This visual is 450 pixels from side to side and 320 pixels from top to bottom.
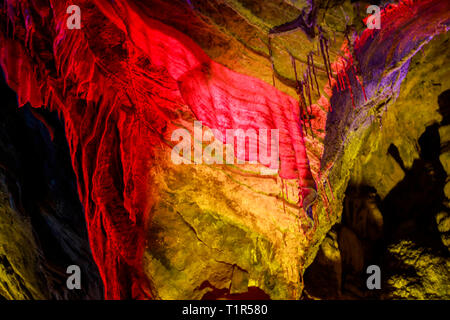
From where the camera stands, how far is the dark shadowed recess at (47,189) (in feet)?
8.38

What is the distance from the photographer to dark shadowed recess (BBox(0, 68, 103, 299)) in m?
2.55

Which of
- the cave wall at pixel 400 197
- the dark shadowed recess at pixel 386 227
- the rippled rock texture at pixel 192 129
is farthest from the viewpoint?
the dark shadowed recess at pixel 386 227

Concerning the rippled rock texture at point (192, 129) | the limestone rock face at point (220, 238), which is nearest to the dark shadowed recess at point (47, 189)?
the rippled rock texture at point (192, 129)

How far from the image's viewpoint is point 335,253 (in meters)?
3.52

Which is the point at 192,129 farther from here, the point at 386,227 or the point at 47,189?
the point at 386,227

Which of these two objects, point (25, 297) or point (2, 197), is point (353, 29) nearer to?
Result: point (2, 197)

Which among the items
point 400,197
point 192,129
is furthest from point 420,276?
point 192,129

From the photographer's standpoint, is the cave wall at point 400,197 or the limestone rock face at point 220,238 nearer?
the limestone rock face at point 220,238

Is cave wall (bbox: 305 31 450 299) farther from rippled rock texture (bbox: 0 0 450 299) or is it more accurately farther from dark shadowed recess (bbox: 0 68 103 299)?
dark shadowed recess (bbox: 0 68 103 299)

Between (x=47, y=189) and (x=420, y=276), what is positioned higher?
(x=47, y=189)

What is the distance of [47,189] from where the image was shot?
2.69 m

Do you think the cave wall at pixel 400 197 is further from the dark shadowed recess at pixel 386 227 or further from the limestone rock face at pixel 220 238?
the limestone rock face at pixel 220 238

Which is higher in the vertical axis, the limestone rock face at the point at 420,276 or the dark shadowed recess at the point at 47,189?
the dark shadowed recess at the point at 47,189
